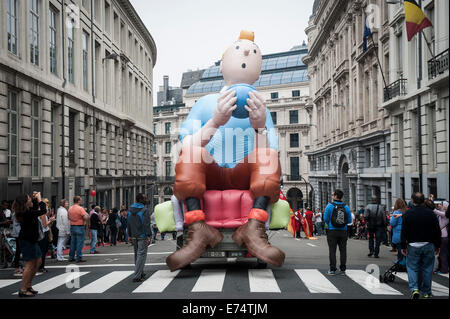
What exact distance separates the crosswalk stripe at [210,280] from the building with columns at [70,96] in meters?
8.24

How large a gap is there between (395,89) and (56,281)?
18.5 m

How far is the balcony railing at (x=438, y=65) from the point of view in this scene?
12.8 metres

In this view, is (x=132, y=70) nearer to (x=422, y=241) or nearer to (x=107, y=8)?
(x=107, y=8)

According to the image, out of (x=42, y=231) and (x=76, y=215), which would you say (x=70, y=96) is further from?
(x=42, y=231)

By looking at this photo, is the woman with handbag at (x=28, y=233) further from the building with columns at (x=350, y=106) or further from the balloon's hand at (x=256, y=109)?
the building with columns at (x=350, y=106)

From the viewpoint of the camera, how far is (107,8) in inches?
609

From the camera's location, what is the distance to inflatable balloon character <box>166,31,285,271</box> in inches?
349

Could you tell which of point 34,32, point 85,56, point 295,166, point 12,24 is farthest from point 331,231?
point 295,166

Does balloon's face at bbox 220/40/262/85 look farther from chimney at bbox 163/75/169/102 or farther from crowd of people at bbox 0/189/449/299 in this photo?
chimney at bbox 163/75/169/102

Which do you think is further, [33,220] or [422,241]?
[33,220]

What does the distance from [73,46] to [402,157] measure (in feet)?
52.0

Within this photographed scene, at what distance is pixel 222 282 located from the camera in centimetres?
828

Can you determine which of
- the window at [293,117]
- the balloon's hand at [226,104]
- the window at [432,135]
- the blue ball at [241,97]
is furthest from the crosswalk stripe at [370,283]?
the window at [293,117]
